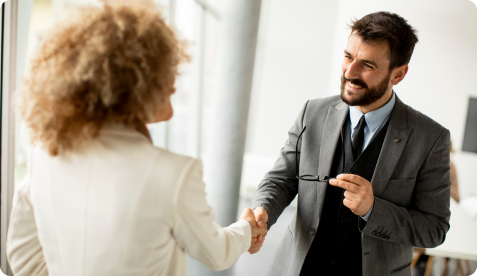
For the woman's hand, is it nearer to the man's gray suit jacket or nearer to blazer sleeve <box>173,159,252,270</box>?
the man's gray suit jacket

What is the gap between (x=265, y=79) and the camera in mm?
5918

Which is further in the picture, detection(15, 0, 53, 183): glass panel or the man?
detection(15, 0, 53, 183): glass panel

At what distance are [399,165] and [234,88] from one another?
254 centimetres

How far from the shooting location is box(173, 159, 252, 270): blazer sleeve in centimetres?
78

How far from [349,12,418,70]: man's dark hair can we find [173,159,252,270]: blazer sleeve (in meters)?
1.11

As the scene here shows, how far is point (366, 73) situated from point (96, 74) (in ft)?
4.08

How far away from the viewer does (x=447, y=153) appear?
4.63 ft

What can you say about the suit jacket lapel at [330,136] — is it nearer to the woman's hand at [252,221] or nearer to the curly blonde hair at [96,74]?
the woman's hand at [252,221]

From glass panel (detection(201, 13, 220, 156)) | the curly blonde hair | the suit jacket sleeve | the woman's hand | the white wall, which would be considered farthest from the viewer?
glass panel (detection(201, 13, 220, 156))

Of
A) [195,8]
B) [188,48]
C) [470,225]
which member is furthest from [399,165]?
[195,8]

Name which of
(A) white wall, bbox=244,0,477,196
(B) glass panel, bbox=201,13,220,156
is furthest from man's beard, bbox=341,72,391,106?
(B) glass panel, bbox=201,13,220,156

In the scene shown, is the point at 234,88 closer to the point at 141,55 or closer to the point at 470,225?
the point at 470,225

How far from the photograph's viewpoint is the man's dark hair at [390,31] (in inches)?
57.7

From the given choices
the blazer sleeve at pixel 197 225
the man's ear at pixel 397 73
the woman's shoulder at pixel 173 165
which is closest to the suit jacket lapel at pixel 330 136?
the man's ear at pixel 397 73
